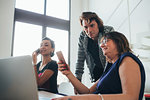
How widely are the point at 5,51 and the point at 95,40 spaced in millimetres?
2360

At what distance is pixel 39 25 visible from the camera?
405cm

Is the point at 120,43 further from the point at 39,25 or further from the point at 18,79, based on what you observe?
the point at 39,25

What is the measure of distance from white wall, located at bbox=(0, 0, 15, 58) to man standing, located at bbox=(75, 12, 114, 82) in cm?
210

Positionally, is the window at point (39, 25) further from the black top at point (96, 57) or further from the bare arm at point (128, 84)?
the bare arm at point (128, 84)

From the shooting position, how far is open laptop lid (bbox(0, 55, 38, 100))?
60cm

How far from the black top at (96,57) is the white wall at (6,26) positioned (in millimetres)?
2246

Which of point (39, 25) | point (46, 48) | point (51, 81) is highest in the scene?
point (39, 25)

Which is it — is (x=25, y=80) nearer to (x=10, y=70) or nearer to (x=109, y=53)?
(x=10, y=70)

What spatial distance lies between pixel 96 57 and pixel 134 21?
53.3 inches

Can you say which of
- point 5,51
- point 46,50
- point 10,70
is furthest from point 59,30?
point 10,70

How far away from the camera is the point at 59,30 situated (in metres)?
4.28

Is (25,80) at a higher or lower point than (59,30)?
lower

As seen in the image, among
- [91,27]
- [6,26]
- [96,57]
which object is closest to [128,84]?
[91,27]

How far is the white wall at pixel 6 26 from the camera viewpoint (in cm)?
342
